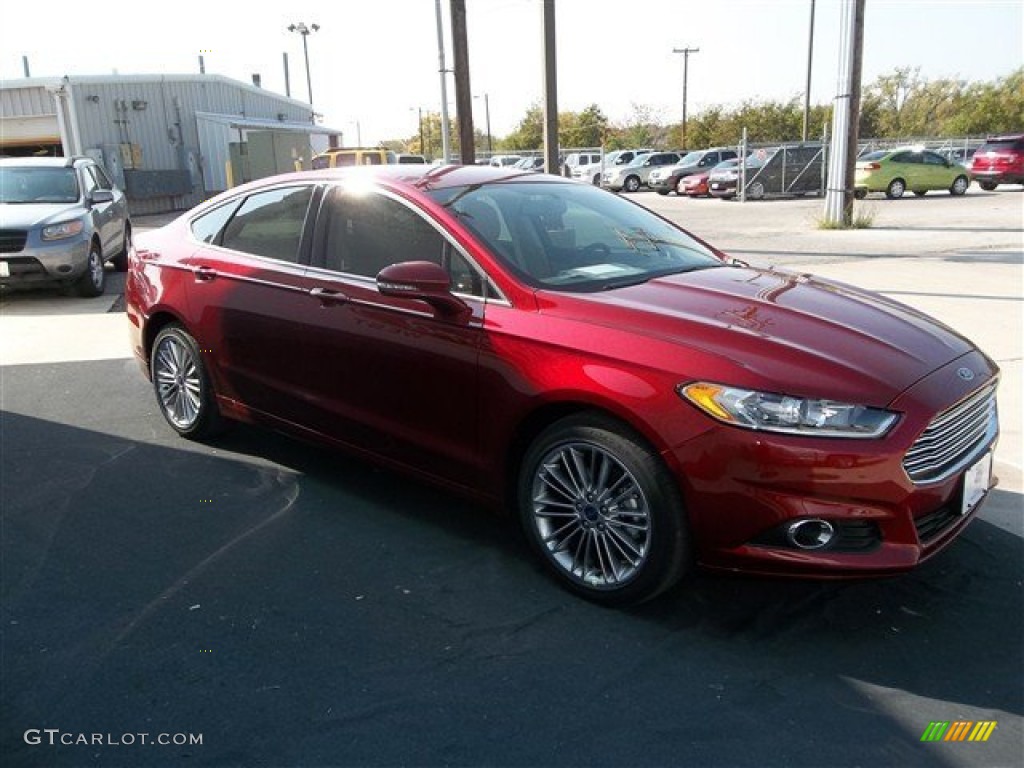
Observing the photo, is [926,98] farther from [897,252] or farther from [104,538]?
[104,538]

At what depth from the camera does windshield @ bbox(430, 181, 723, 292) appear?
363 cm

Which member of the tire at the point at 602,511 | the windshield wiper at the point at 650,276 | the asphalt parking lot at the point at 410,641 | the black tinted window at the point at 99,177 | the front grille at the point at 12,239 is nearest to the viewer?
the asphalt parking lot at the point at 410,641

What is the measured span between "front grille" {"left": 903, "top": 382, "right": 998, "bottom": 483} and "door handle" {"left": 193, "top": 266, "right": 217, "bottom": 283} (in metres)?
3.63

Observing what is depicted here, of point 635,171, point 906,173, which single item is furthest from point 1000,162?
point 635,171

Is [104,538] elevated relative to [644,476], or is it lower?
lower

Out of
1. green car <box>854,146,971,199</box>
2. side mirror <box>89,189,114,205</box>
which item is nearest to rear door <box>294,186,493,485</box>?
side mirror <box>89,189,114,205</box>

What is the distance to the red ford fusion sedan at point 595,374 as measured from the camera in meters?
2.82

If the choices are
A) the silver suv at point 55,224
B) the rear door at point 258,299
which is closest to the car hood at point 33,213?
the silver suv at point 55,224

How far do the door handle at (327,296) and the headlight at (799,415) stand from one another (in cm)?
193

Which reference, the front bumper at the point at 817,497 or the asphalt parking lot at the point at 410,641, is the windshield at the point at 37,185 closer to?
the asphalt parking lot at the point at 410,641

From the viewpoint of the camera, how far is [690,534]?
2.99m

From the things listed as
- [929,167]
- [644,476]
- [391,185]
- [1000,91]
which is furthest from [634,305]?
[1000,91]

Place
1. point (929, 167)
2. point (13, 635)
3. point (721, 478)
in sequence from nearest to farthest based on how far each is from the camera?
point (721, 478), point (13, 635), point (929, 167)

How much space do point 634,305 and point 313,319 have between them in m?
1.68
